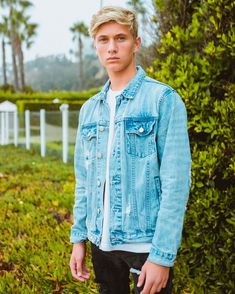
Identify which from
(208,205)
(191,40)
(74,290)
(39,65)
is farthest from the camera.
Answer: (39,65)

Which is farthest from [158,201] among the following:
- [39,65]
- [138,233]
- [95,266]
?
[39,65]

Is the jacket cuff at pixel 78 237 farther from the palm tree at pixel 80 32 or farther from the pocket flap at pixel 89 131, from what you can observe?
the palm tree at pixel 80 32

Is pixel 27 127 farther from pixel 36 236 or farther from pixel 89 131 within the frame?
pixel 89 131

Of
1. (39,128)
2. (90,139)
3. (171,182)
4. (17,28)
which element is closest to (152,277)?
(171,182)

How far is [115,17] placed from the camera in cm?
197

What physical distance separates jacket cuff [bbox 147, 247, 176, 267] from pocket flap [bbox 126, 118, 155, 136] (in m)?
0.45

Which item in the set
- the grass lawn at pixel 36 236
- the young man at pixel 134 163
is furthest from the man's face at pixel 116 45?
the grass lawn at pixel 36 236

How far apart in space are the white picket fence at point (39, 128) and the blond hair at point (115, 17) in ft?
35.8

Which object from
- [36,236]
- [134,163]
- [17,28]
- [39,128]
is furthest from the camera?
[17,28]

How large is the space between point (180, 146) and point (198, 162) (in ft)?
3.18

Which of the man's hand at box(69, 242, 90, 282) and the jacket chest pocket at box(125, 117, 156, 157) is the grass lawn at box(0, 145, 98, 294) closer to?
the man's hand at box(69, 242, 90, 282)

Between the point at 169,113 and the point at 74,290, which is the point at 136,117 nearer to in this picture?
the point at 169,113

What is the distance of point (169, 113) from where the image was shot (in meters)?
1.92

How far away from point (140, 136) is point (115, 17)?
474mm
